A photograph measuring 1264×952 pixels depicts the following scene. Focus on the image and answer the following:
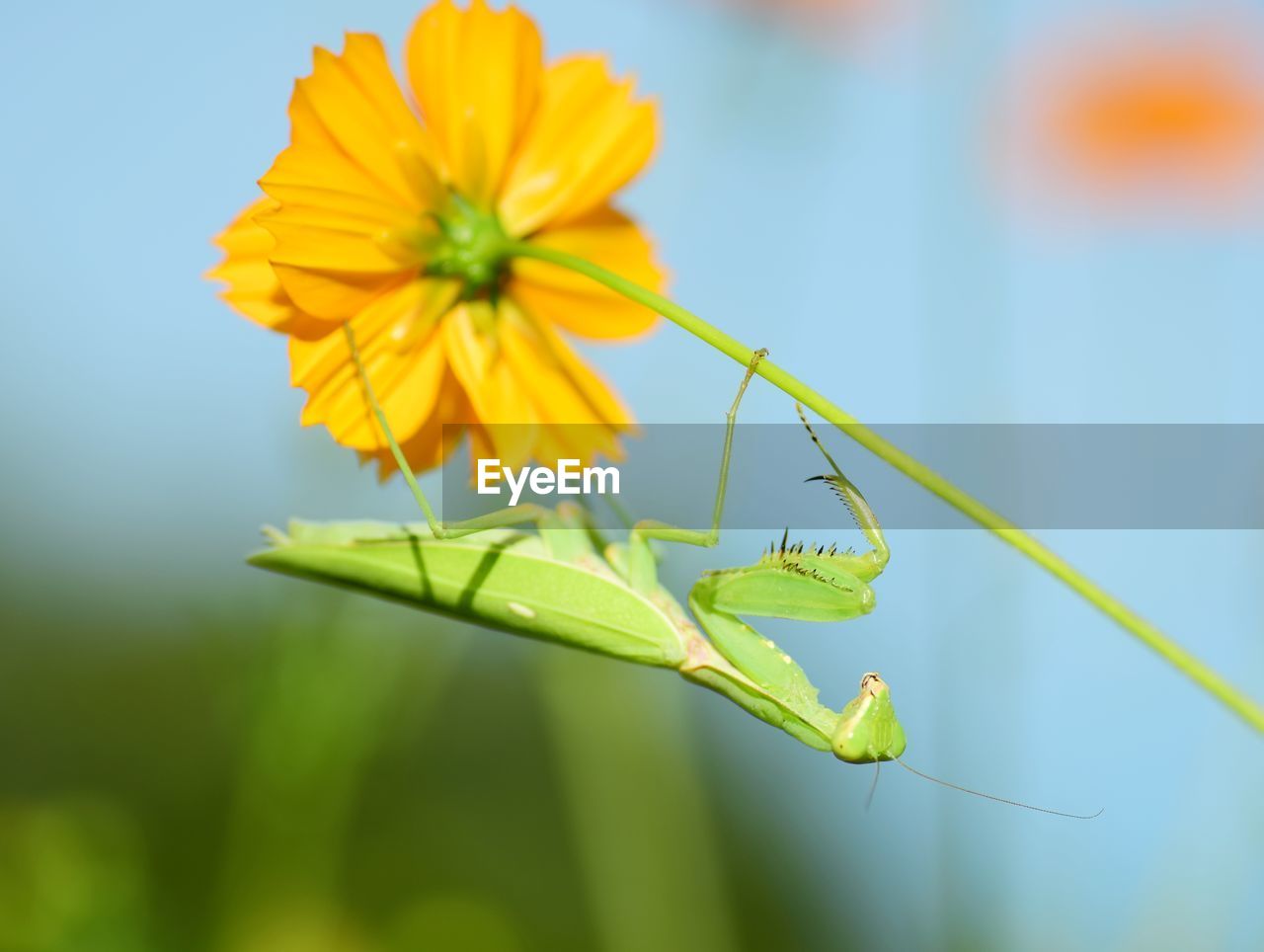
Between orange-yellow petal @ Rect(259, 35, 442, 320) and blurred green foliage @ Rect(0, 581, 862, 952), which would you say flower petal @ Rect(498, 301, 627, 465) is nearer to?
orange-yellow petal @ Rect(259, 35, 442, 320)

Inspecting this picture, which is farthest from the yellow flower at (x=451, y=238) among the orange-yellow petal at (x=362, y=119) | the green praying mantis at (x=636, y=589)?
the green praying mantis at (x=636, y=589)

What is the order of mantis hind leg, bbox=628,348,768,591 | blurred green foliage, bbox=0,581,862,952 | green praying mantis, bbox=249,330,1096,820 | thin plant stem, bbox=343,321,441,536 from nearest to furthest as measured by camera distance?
thin plant stem, bbox=343,321,441,536 < mantis hind leg, bbox=628,348,768,591 < green praying mantis, bbox=249,330,1096,820 < blurred green foliage, bbox=0,581,862,952

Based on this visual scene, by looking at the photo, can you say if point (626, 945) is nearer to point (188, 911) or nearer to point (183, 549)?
point (188, 911)

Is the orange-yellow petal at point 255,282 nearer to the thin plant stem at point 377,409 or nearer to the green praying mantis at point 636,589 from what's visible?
the thin plant stem at point 377,409

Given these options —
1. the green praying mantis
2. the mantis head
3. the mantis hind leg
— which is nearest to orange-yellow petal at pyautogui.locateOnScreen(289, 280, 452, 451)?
the green praying mantis

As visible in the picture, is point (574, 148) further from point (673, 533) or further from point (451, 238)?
point (673, 533)

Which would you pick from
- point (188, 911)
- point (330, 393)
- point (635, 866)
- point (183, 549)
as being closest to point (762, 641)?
point (635, 866)
